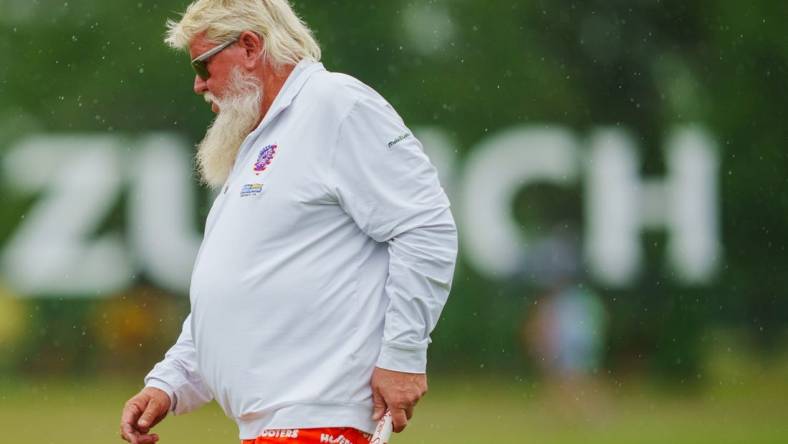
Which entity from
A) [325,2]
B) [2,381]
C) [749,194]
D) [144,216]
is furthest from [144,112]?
[749,194]

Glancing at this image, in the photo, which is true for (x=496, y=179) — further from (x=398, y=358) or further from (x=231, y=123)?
(x=398, y=358)

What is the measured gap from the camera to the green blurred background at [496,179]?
718 inches

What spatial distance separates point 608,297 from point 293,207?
50.2 feet

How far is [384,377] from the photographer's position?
3.53 meters

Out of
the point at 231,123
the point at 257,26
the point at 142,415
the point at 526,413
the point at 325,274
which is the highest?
the point at 257,26


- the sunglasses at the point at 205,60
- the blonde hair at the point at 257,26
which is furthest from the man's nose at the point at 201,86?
the blonde hair at the point at 257,26

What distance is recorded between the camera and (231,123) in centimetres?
396

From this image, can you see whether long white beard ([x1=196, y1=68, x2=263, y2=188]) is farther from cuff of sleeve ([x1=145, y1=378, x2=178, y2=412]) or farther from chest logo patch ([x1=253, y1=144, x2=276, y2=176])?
cuff of sleeve ([x1=145, y1=378, x2=178, y2=412])

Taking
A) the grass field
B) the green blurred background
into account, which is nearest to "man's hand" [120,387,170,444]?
the grass field

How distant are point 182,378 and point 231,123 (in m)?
0.69

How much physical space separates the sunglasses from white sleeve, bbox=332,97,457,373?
1.58 feet

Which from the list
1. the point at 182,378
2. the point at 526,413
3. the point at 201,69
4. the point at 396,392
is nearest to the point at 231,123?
the point at 201,69

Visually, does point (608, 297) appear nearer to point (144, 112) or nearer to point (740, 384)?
point (740, 384)

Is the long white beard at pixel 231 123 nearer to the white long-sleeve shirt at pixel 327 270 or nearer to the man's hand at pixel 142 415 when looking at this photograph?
the white long-sleeve shirt at pixel 327 270
